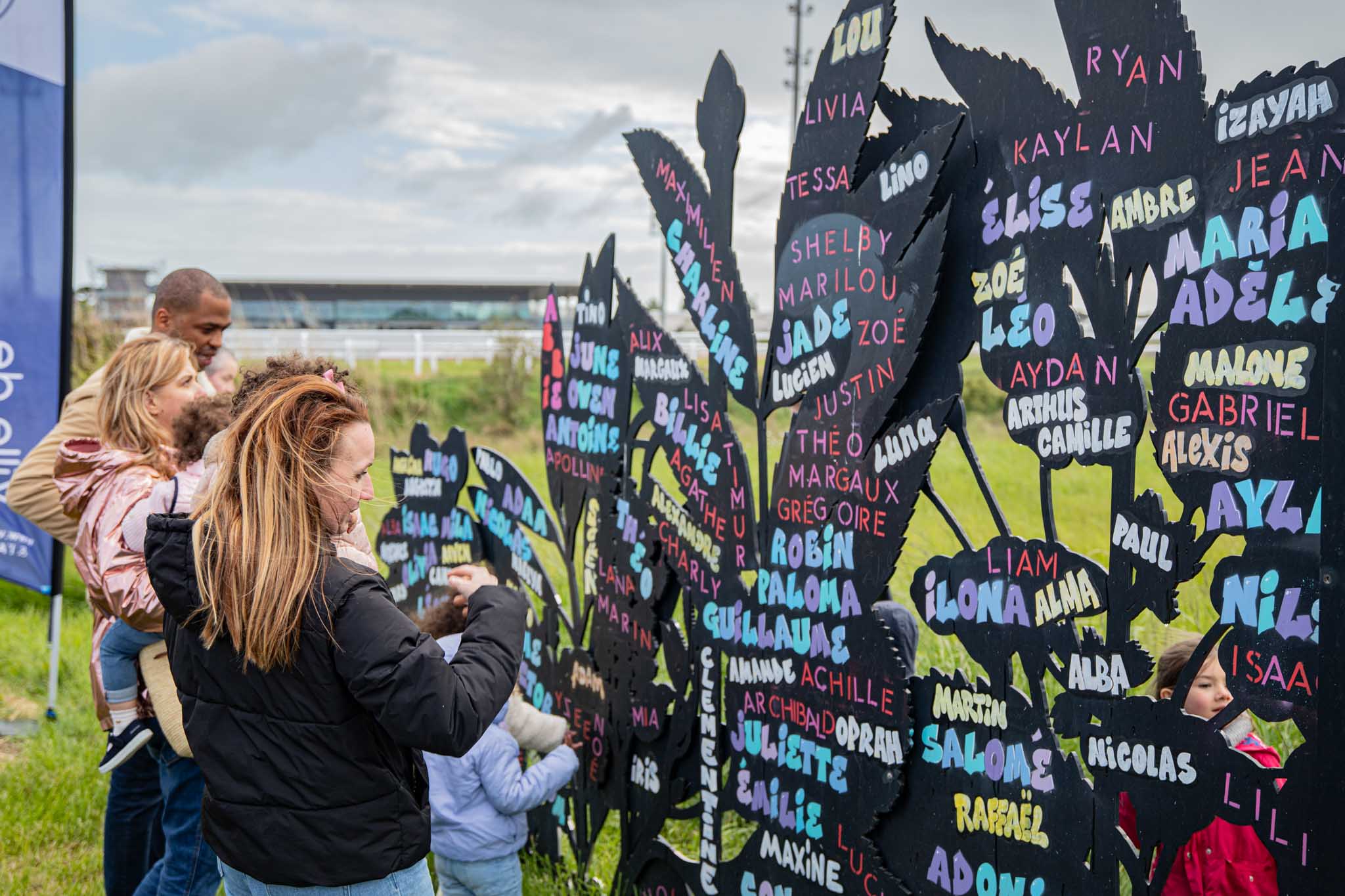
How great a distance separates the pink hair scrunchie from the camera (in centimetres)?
192

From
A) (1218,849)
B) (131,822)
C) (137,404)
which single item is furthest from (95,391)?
(1218,849)

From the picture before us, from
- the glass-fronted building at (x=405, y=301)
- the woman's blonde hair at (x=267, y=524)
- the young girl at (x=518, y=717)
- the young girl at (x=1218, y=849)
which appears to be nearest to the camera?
the woman's blonde hair at (x=267, y=524)

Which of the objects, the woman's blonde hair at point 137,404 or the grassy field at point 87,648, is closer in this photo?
the woman's blonde hair at point 137,404

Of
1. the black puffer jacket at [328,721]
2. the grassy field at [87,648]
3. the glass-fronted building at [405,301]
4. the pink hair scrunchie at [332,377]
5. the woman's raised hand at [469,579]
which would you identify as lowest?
the grassy field at [87,648]

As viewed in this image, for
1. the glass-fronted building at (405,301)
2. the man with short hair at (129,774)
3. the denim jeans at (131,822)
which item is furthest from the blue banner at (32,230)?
the glass-fronted building at (405,301)

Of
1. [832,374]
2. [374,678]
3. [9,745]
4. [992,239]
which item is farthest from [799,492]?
[9,745]

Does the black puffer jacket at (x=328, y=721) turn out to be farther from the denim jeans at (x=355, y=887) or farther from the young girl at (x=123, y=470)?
the young girl at (x=123, y=470)

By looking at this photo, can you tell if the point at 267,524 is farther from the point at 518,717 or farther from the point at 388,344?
the point at 388,344

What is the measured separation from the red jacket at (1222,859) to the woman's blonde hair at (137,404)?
2392mm

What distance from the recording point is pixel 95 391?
3.37 meters

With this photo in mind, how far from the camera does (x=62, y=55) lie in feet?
18.0

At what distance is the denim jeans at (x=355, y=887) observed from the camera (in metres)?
1.88

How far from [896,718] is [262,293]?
2602 centimetres

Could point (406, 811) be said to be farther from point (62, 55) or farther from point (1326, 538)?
point (62, 55)
